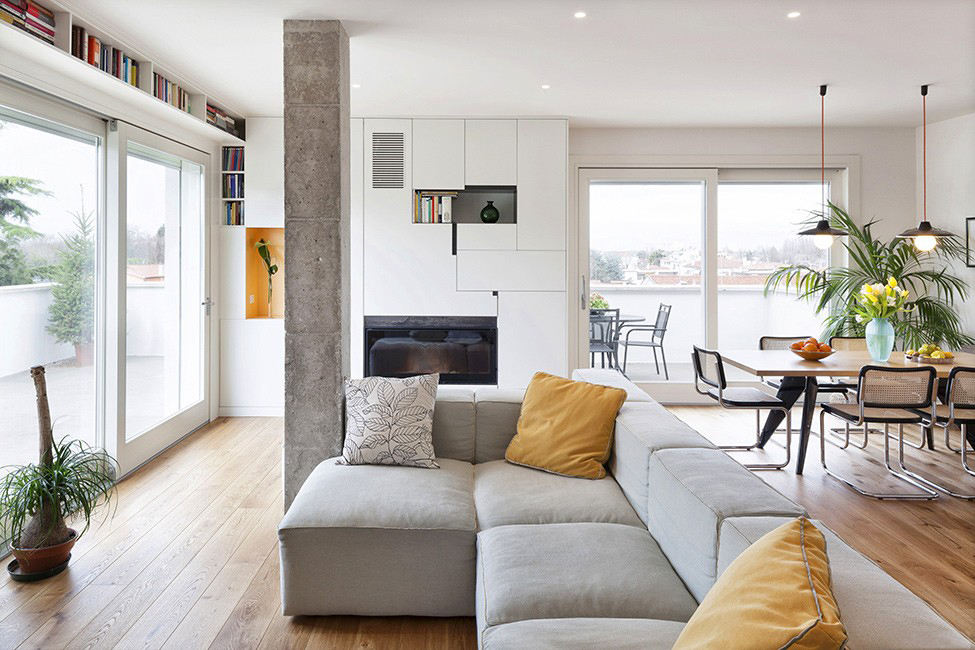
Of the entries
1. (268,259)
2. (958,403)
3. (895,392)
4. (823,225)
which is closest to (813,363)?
(895,392)

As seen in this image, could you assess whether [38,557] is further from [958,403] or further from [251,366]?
[958,403]

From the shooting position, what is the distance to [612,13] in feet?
11.1

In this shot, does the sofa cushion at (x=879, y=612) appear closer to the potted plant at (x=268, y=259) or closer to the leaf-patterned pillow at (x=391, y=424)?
the leaf-patterned pillow at (x=391, y=424)

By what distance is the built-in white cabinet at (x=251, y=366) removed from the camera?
18.9ft

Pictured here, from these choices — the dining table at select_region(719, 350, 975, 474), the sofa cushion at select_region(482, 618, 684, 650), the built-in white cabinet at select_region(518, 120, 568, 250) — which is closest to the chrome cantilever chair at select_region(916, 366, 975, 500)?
the dining table at select_region(719, 350, 975, 474)

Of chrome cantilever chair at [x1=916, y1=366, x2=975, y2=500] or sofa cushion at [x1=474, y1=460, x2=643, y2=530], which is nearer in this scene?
sofa cushion at [x1=474, y1=460, x2=643, y2=530]

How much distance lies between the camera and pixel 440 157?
18.4ft

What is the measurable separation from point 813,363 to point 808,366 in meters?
0.17

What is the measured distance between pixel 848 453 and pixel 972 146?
2962mm

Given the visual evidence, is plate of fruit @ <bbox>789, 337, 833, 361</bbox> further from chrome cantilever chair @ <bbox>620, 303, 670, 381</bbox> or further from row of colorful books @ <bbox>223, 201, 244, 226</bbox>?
row of colorful books @ <bbox>223, 201, 244, 226</bbox>

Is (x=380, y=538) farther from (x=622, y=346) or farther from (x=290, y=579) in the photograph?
(x=622, y=346)

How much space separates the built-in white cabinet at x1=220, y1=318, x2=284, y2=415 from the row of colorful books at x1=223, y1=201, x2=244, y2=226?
861mm

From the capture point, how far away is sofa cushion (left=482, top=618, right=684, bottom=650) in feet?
5.17

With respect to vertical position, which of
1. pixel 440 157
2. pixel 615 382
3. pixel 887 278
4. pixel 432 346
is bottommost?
pixel 615 382
